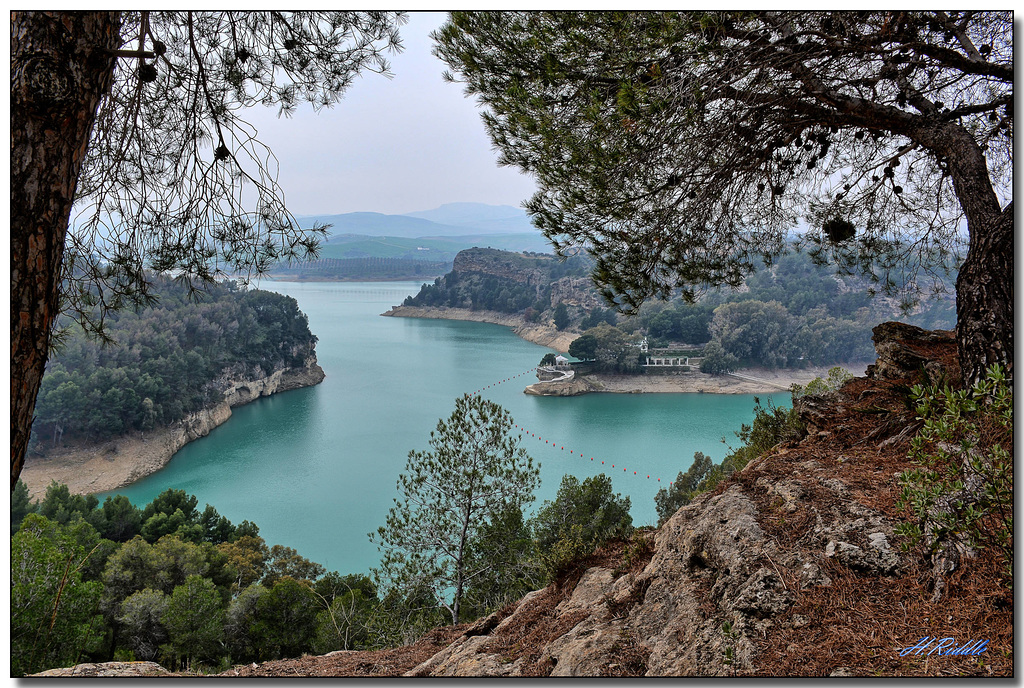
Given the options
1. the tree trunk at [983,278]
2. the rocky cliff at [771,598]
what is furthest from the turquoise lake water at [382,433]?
the tree trunk at [983,278]

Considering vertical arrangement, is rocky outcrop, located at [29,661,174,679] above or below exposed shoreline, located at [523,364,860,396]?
below

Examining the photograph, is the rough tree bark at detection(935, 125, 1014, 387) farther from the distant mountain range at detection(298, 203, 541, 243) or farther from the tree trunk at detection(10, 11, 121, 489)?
the tree trunk at detection(10, 11, 121, 489)

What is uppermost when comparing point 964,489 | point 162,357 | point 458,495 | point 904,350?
point 904,350

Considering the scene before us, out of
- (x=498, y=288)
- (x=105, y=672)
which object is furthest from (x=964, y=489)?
(x=498, y=288)

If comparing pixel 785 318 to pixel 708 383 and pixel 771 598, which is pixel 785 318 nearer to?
pixel 708 383

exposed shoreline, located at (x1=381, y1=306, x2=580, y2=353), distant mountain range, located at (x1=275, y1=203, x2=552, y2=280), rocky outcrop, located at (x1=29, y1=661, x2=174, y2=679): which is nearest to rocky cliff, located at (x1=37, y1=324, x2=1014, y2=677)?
rocky outcrop, located at (x1=29, y1=661, x2=174, y2=679)

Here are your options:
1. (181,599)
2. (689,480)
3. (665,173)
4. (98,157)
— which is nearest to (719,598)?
(665,173)

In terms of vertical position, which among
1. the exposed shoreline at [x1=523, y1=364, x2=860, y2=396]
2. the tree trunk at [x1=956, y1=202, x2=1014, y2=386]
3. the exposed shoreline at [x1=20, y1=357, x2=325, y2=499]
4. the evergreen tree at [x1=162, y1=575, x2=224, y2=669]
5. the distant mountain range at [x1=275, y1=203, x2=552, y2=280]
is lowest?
the evergreen tree at [x1=162, y1=575, x2=224, y2=669]
